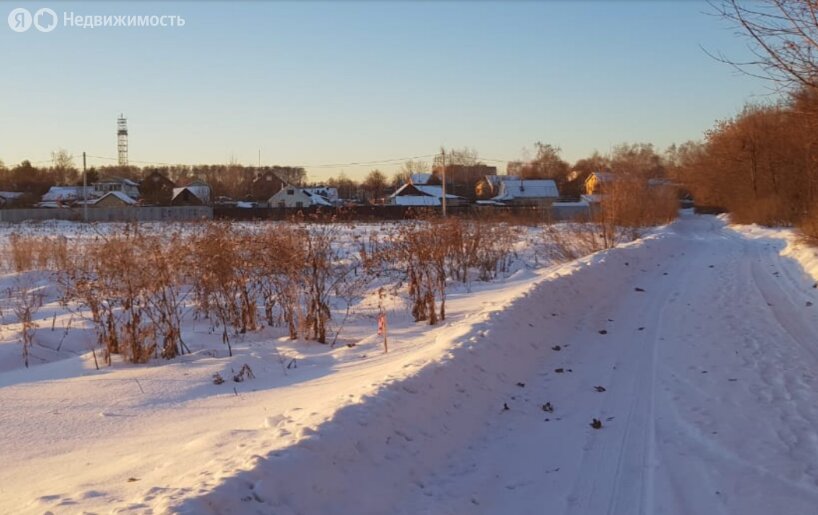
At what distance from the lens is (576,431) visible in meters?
6.20

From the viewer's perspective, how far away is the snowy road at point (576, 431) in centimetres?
460

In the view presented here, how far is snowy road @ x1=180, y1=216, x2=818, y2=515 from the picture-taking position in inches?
181

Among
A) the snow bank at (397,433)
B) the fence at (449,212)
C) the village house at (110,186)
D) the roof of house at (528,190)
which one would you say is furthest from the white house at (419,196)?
the snow bank at (397,433)

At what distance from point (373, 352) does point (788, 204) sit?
4226 cm

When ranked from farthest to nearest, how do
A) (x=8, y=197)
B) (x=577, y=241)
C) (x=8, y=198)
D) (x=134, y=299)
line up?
(x=8, y=197) < (x=8, y=198) < (x=577, y=241) < (x=134, y=299)

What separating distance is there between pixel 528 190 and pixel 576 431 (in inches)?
3725

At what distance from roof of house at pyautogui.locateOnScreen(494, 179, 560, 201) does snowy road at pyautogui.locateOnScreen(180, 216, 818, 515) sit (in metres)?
87.6

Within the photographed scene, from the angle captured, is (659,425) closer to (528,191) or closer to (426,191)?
(426,191)

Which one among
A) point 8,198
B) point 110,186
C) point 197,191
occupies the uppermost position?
point 110,186

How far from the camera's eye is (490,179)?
112m

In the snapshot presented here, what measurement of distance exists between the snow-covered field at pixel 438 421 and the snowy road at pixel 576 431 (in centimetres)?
2

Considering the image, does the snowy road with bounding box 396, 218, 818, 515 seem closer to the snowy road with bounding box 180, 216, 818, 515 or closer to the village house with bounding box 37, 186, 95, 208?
the snowy road with bounding box 180, 216, 818, 515

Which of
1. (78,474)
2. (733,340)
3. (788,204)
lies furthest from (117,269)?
(788,204)

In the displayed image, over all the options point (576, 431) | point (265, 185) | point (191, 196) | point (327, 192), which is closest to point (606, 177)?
point (576, 431)
